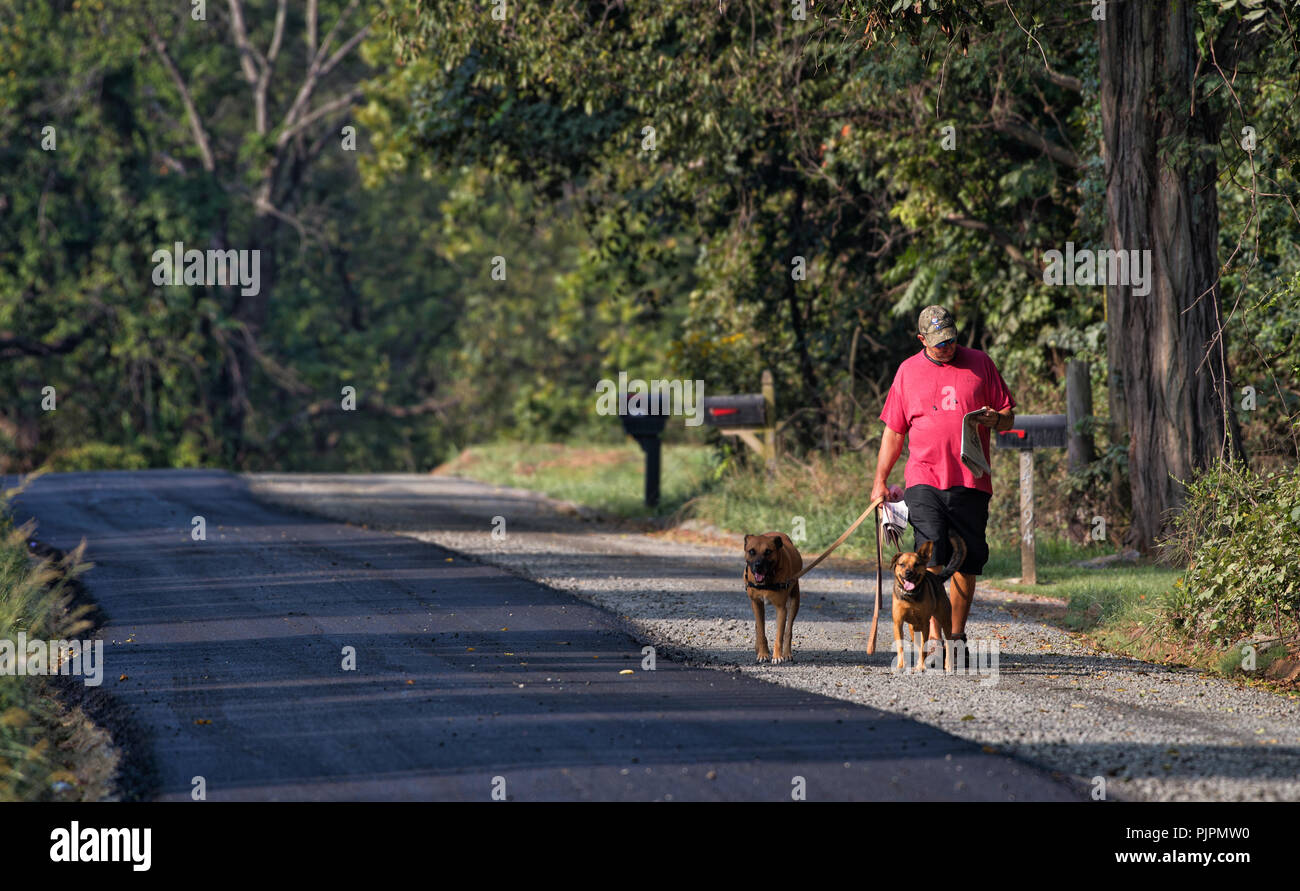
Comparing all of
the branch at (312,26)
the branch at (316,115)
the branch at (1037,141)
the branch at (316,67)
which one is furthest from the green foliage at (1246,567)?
the branch at (312,26)

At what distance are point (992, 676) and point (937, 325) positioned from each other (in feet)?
6.92

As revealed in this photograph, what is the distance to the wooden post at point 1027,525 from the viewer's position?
12.1 meters

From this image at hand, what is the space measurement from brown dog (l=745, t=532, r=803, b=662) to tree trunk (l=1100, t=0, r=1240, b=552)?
515 centimetres

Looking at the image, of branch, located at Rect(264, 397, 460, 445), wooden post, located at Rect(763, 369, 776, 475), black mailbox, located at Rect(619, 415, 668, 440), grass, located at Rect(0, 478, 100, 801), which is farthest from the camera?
branch, located at Rect(264, 397, 460, 445)

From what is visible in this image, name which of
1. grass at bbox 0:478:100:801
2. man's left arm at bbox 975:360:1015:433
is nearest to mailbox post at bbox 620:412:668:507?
grass at bbox 0:478:100:801

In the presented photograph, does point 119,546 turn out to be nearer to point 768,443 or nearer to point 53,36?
point 768,443

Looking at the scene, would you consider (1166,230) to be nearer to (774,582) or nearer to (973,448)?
(973,448)

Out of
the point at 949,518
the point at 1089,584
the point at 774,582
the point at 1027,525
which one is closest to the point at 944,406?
the point at 949,518

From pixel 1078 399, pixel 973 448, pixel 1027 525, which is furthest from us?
pixel 1078 399

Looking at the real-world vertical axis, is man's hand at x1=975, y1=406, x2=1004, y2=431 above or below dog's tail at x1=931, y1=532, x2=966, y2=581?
above

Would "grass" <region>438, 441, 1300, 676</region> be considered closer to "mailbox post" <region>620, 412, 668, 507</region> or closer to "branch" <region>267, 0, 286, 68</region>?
"mailbox post" <region>620, 412, 668, 507</region>

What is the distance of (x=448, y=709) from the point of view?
289 inches

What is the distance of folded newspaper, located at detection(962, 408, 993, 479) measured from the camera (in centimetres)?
802
